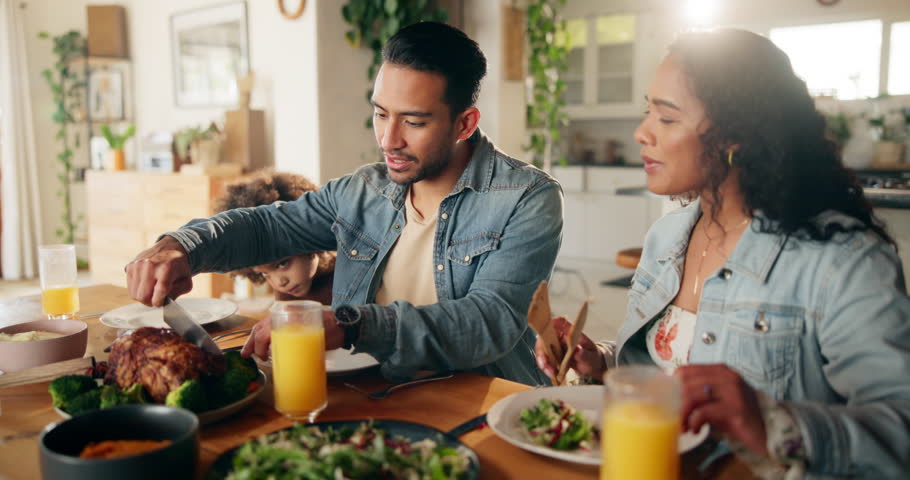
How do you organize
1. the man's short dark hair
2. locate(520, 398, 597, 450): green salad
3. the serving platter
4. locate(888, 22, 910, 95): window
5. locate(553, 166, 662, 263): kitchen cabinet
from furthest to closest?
locate(553, 166, 662, 263): kitchen cabinet
locate(888, 22, 910, 95): window
the man's short dark hair
locate(520, 398, 597, 450): green salad
the serving platter

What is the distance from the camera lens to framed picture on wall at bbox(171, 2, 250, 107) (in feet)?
14.5

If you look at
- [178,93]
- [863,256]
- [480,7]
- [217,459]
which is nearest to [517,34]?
[480,7]

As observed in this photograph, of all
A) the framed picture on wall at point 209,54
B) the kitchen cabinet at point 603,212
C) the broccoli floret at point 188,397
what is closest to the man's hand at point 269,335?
the broccoli floret at point 188,397

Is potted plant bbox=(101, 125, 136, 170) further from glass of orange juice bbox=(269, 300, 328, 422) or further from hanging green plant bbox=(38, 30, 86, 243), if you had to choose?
glass of orange juice bbox=(269, 300, 328, 422)

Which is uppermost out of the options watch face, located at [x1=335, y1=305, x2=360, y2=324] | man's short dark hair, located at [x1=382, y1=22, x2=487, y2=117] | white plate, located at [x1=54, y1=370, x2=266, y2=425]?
man's short dark hair, located at [x1=382, y1=22, x2=487, y2=117]

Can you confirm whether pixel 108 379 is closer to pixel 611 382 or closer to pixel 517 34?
pixel 611 382

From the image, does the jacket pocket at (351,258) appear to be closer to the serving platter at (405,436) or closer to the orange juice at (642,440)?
the serving platter at (405,436)

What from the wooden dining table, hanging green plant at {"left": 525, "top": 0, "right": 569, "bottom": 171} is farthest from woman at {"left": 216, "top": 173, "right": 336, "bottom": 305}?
hanging green plant at {"left": 525, "top": 0, "right": 569, "bottom": 171}

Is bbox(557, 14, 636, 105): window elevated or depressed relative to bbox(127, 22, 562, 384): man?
elevated

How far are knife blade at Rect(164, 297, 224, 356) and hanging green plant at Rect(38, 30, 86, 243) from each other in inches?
203

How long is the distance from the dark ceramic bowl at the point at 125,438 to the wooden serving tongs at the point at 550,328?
0.50 meters

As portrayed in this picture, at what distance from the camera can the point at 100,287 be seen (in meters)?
2.22

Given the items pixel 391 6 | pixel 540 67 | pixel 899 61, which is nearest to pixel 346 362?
pixel 391 6

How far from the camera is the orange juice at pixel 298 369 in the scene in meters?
1.05
